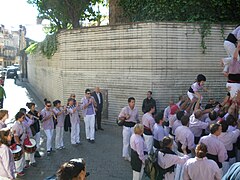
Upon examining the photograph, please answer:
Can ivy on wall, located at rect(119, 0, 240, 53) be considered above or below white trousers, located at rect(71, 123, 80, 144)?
above

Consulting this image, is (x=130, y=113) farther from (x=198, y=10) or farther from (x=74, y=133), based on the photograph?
(x=198, y=10)

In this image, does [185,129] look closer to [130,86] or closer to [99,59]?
[130,86]

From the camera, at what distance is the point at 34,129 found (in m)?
9.27

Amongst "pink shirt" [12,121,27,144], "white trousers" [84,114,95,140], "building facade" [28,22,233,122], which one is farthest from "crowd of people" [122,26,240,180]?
"white trousers" [84,114,95,140]

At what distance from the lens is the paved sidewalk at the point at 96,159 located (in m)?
8.08

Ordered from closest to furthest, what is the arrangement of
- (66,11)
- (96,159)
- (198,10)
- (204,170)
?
1. (204,170)
2. (96,159)
3. (198,10)
4. (66,11)

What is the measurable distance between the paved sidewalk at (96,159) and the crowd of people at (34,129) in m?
0.26

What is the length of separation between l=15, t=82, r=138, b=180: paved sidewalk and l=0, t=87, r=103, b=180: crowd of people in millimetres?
262

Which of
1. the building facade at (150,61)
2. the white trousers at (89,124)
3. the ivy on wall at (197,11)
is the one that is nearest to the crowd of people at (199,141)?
the building facade at (150,61)

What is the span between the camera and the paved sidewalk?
26.5 feet

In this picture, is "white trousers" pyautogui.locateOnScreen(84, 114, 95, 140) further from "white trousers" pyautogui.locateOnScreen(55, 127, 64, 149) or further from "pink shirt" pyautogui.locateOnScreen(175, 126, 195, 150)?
"pink shirt" pyautogui.locateOnScreen(175, 126, 195, 150)

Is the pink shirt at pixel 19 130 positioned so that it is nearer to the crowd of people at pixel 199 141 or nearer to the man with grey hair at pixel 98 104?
the crowd of people at pixel 199 141

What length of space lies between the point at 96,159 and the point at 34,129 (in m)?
1.91

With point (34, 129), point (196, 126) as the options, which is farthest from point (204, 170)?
point (34, 129)
